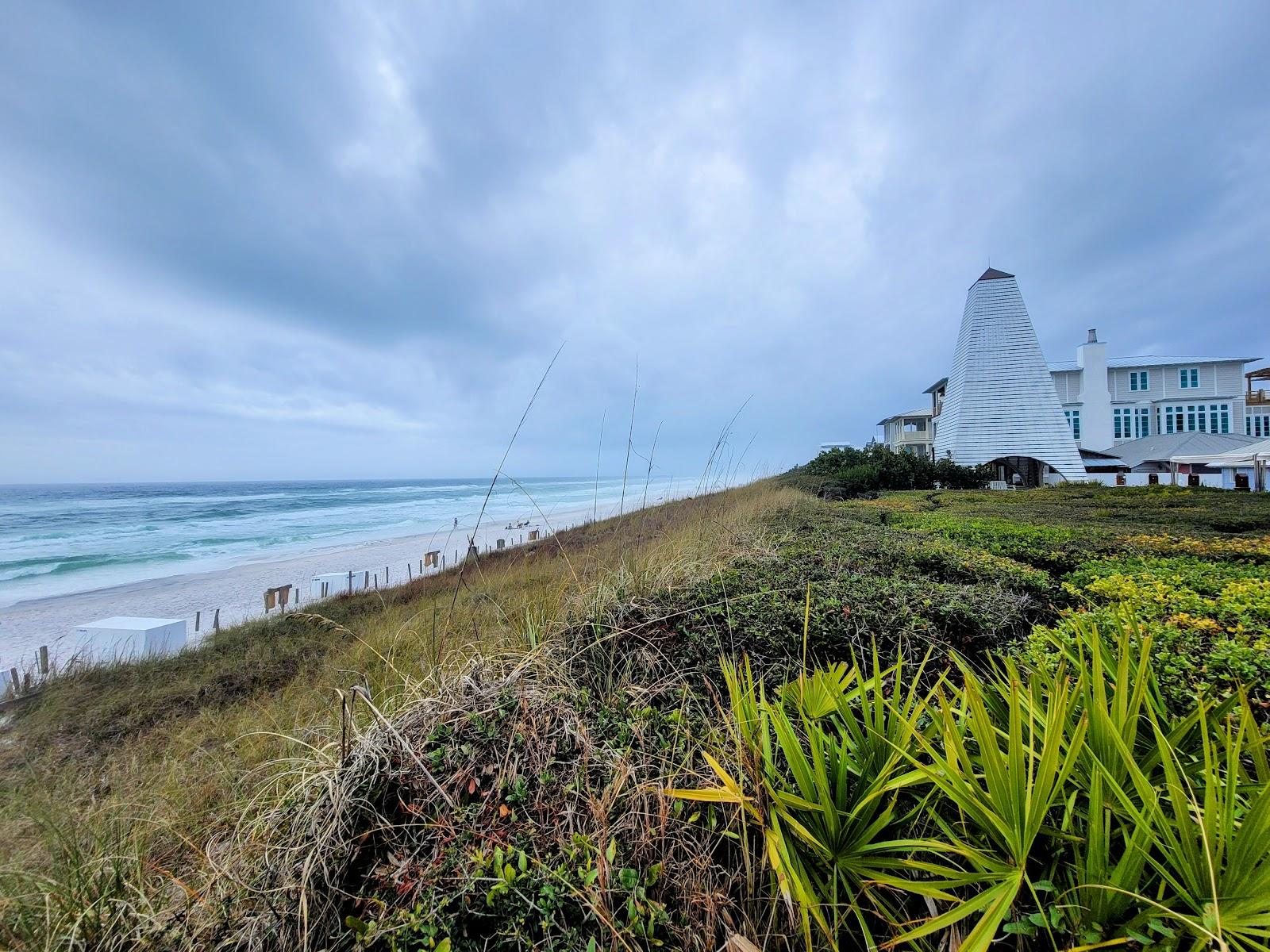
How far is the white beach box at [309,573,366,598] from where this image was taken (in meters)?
11.3

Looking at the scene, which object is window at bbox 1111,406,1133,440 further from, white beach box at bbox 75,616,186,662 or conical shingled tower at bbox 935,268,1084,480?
white beach box at bbox 75,616,186,662

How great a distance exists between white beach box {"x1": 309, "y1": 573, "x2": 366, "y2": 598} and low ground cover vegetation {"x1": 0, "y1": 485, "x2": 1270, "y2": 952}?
27.6 feet

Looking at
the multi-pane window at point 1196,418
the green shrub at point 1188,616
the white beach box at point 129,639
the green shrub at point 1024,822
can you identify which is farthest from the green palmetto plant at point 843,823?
the multi-pane window at point 1196,418

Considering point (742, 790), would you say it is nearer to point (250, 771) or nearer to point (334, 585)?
point (250, 771)

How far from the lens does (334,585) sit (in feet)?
39.1

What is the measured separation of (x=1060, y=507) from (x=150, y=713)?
40.5ft

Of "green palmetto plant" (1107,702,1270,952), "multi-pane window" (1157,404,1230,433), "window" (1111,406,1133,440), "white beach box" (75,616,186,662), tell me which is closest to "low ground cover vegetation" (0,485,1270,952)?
"green palmetto plant" (1107,702,1270,952)

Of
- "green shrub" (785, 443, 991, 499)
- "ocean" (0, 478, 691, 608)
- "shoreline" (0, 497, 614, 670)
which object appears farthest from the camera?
"ocean" (0, 478, 691, 608)

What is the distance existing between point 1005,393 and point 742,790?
25432 mm

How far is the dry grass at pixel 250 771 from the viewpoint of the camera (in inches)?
59.2

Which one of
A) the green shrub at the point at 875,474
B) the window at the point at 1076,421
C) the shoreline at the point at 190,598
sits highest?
the window at the point at 1076,421

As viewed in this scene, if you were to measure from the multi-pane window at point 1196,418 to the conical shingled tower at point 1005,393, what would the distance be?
59.3 feet

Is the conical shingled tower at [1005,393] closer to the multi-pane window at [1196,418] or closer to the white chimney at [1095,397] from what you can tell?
the white chimney at [1095,397]

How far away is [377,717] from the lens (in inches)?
76.8
